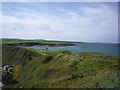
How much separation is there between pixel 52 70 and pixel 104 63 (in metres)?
11.6

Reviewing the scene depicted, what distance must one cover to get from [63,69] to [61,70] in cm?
49

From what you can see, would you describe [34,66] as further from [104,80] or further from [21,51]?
[104,80]

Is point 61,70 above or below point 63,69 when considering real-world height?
below

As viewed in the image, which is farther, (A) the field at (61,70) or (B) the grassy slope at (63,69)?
(B) the grassy slope at (63,69)

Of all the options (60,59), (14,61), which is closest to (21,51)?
(14,61)

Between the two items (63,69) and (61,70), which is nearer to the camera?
(63,69)

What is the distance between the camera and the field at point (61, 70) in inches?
904

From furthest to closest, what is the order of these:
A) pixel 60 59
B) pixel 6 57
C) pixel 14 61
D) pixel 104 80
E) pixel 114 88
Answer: pixel 6 57 < pixel 14 61 < pixel 60 59 < pixel 104 80 < pixel 114 88

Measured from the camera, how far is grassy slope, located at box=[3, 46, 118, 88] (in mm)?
23573

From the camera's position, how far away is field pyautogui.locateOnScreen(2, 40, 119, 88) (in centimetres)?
2297

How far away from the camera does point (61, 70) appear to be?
4253 cm

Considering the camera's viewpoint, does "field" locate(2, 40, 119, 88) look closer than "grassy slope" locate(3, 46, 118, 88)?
Yes

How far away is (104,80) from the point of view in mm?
22766

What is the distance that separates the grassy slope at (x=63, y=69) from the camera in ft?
77.3
